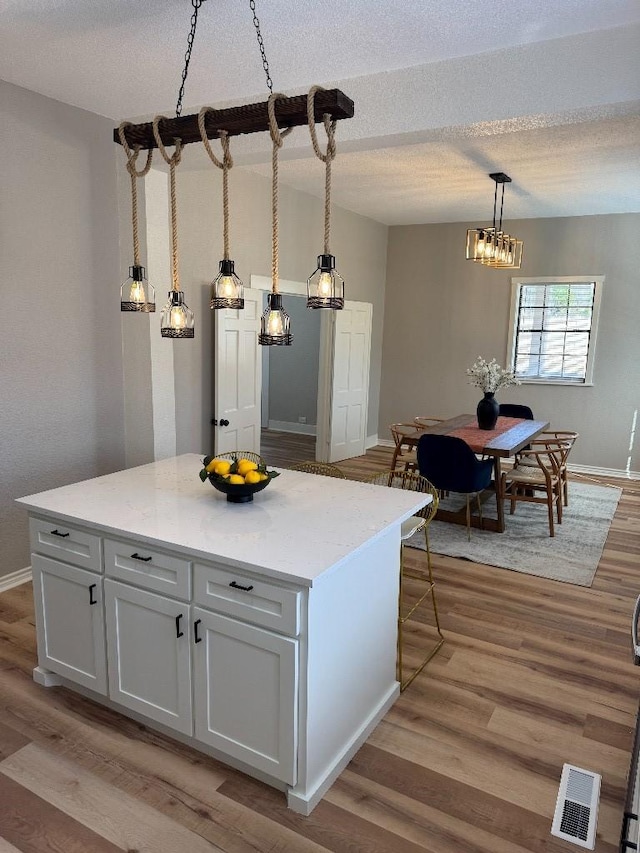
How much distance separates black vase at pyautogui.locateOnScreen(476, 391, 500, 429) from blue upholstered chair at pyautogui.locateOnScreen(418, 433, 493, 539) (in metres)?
0.84

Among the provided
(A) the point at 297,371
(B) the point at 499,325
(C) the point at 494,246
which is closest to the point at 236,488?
(C) the point at 494,246

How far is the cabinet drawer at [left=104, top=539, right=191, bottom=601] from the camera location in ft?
7.01

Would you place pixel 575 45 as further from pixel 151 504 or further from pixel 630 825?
pixel 630 825

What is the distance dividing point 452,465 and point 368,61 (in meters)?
2.82

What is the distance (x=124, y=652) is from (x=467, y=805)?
140 cm

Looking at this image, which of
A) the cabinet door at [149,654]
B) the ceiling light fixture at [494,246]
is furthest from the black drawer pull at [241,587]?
the ceiling light fixture at [494,246]

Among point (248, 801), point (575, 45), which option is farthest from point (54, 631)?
point (575, 45)

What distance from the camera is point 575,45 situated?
271cm

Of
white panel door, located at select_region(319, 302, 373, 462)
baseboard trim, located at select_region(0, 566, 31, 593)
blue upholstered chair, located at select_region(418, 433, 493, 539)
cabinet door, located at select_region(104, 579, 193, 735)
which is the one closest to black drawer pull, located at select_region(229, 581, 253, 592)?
cabinet door, located at select_region(104, 579, 193, 735)

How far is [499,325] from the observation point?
7.55 meters

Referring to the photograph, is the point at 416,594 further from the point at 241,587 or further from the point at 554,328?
the point at 554,328

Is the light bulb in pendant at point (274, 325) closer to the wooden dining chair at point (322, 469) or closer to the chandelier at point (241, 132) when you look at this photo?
the chandelier at point (241, 132)

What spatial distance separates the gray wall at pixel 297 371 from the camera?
8.91 metres

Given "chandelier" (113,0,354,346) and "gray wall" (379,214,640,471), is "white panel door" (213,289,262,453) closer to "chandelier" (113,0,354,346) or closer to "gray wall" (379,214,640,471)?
"chandelier" (113,0,354,346)
